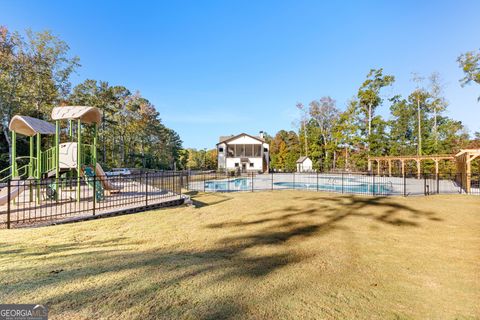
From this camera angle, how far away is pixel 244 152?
129ft

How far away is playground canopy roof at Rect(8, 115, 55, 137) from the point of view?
999 centimetres

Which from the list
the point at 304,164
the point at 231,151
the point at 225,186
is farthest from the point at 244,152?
the point at 225,186

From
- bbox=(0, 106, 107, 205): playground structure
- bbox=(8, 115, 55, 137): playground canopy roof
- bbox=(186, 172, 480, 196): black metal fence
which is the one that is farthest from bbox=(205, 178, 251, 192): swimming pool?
bbox=(8, 115, 55, 137): playground canopy roof

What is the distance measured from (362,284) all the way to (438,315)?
2.82 feet

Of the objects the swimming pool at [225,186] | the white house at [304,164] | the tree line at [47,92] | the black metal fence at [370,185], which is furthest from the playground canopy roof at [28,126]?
the white house at [304,164]

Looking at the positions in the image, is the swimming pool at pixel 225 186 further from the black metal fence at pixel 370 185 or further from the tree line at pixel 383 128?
the tree line at pixel 383 128

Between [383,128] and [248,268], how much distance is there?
36794mm

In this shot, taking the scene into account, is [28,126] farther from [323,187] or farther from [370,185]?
[370,185]

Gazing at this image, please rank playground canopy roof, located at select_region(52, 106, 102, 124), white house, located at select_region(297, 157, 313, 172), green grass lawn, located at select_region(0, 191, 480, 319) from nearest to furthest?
green grass lawn, located at select_region(0, 191, 480, 319) → playground canopy roof, located at select_region(52, 106, 102, 124) → white house, located at select_region(297, 157, 313, 172)

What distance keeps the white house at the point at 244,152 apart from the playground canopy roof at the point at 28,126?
1128 inches

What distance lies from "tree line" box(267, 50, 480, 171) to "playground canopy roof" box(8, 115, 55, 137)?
35245 mm

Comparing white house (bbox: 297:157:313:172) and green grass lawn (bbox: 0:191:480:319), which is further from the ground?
white house (bbox: 297:157:313:172)

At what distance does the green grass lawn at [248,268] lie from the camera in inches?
105

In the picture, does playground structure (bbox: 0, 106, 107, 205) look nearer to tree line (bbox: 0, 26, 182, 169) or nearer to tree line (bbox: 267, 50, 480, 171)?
tree line (bbox: 0, 26, 182, 169)
